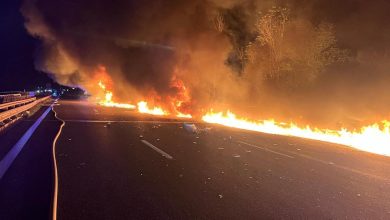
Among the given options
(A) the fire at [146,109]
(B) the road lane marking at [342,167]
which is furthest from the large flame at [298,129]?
(B) the road lane marking at [342,167]

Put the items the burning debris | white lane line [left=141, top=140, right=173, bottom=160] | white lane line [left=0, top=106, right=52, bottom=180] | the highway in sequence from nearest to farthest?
the highway
white lane line [left=0, top=106, right=52, bottom=180]
white lane line [left=141, top=140, right=173, bottom=160]
the burning debris

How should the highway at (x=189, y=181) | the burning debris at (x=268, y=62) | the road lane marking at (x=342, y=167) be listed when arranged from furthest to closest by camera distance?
1. the burning debris at (x=268, y=62)
2. the road lane marking at (x=342, y=167)
3. the highway at (x=189, y=181)

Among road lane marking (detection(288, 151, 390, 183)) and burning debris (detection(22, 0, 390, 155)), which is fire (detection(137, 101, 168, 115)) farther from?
road lane marking (detection(288, 151, 390, 183))

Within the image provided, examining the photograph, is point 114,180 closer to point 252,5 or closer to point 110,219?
point 110,219

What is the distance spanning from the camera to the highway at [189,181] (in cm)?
502

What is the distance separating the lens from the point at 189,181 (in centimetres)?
662

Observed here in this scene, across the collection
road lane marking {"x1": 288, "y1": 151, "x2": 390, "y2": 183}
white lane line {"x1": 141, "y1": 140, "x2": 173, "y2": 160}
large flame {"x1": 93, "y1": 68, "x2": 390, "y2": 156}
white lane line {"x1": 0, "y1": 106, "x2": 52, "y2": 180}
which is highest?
large flame {"x1": 93, "y1": 68, "x2": 390, "y2": 156}

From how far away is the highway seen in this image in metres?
5.02

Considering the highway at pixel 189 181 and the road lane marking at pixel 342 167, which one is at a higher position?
the road lane marking at pixel 342 167

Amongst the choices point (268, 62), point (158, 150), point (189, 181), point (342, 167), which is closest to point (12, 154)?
point (158, 150)

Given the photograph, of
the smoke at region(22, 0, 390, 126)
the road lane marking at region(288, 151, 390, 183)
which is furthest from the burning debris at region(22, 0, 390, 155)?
the road lane marking at region(288, 151, 390, 183)

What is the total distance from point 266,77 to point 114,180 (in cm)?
2016

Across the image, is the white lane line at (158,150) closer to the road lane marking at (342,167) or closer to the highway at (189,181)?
the highway at (189,181)

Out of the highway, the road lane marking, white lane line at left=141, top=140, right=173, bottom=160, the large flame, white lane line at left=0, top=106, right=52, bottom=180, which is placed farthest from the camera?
the large flame
